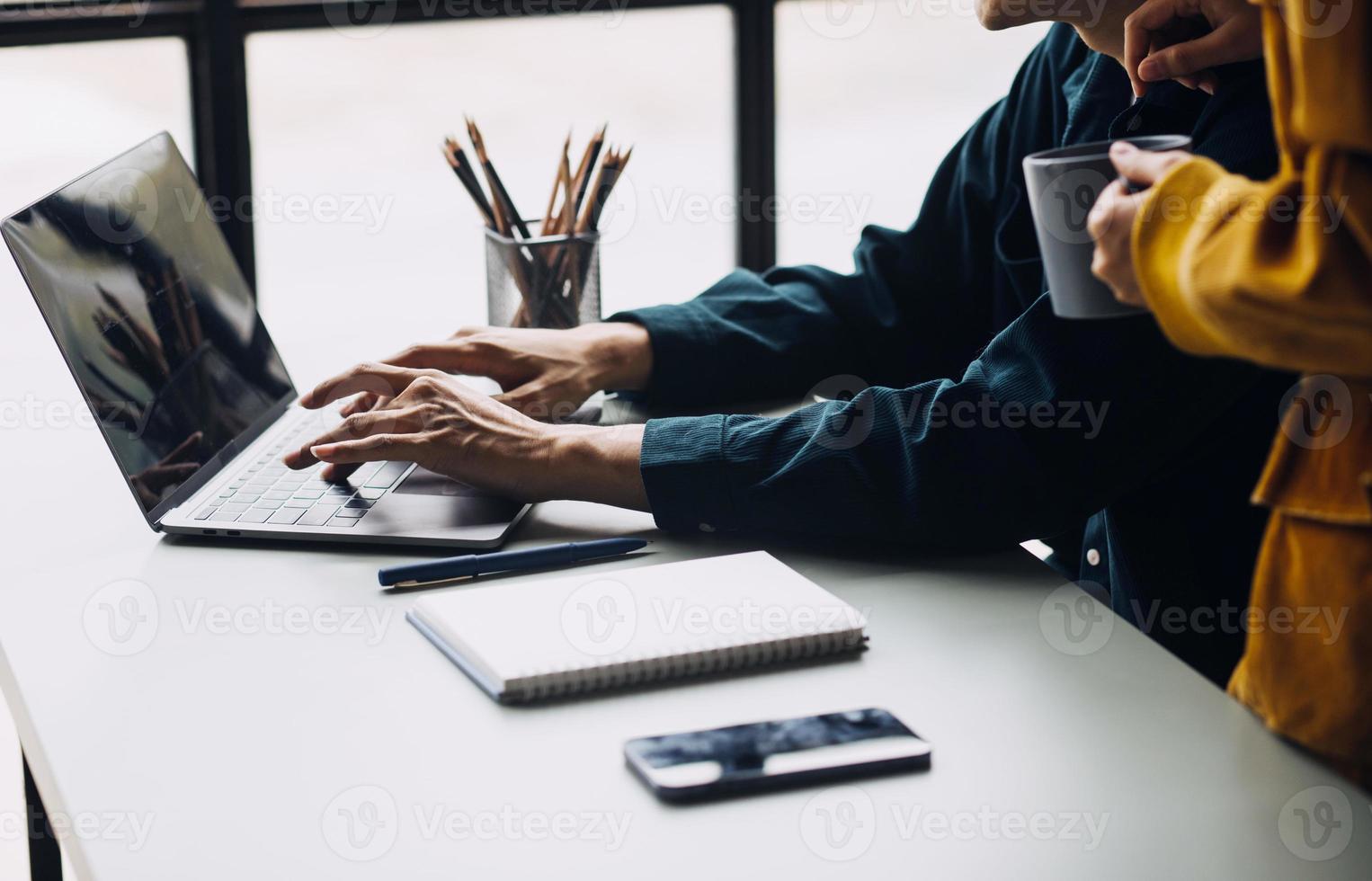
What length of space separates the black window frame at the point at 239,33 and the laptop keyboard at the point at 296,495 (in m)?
1.15

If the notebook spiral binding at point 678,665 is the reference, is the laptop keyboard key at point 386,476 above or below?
above

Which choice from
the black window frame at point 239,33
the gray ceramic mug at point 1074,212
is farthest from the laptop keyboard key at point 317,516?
the black window frame at point 239,33

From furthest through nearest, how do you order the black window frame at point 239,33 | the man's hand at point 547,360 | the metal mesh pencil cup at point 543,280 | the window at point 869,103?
the window at point 869,103, the black window frame at point 239,33, the metal mesh pencil cup at point 543,280, the man's hand at point 547,360

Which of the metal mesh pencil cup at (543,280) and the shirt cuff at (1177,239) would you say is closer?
the shirt cuff at (1177,239)

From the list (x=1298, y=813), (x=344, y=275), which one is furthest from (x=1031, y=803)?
(x=344, y=275)

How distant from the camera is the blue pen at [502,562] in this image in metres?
0.94

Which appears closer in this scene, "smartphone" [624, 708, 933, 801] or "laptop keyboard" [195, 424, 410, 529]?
"smartphone" [624, 708, 933, 801]

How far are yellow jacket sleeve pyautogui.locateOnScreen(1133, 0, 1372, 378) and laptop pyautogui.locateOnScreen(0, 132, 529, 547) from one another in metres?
0.55

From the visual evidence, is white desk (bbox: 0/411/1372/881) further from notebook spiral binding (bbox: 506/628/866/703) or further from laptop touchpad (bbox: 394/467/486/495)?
laptop touchpad (bbox: 394/467/486/495)

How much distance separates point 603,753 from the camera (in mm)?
714

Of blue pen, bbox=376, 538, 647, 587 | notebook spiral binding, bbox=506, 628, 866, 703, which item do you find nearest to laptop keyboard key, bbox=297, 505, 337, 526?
blue pen, bbox=376, 538, 647, 587

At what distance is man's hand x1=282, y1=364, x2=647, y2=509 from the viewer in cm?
105

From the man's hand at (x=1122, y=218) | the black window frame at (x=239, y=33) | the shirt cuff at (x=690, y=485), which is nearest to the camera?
the man's hand at (x=1122, y=218)

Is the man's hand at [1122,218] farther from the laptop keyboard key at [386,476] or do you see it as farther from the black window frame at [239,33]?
the black window frame at [239,33]
